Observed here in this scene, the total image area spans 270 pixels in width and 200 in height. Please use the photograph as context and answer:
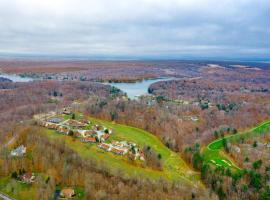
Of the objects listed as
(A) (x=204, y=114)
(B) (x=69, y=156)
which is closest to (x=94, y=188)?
(B) (x=69, y=156)

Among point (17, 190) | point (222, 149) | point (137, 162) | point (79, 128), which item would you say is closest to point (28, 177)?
point (17, 190)

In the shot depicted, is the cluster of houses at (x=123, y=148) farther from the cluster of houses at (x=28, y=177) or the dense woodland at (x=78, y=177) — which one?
the cluster of houses at (x=28, y=177)

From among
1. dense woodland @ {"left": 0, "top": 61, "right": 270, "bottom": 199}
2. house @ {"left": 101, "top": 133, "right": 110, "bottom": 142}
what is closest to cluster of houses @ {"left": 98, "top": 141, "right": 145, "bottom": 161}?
house @ {"left": 101, "top": 133, "right": 110, "bottom": 142}

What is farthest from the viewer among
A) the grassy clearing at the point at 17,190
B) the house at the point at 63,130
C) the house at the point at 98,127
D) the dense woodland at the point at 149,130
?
the house at the point at 98,127

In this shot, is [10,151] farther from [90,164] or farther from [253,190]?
[253,190]

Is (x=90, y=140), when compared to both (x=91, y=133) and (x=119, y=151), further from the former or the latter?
(x=119, y=151)

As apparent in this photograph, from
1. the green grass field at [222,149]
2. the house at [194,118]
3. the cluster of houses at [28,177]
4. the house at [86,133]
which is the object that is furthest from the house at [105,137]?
the house at [194,118]

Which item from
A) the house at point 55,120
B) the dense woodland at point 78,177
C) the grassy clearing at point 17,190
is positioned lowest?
the grassy clearing at point 17,190
